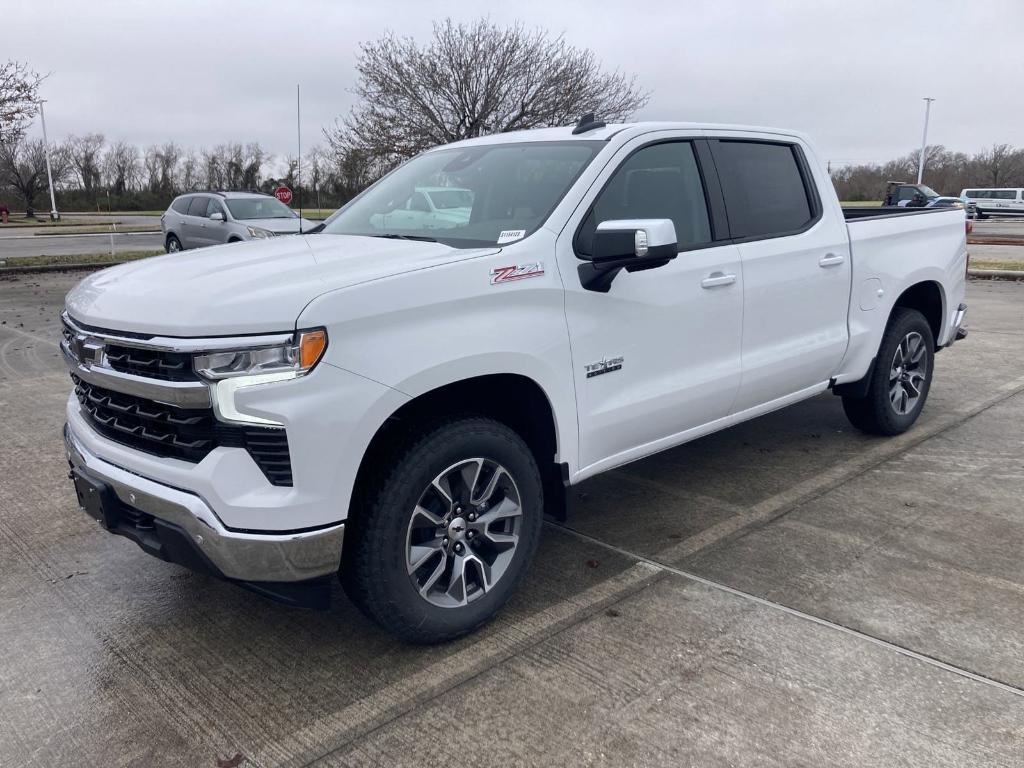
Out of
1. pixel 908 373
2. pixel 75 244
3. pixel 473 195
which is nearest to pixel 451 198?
pixel 473 195

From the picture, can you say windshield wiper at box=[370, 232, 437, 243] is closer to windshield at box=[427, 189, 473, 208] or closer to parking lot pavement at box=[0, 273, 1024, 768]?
windshield at box=[427, 189, 473, 208]

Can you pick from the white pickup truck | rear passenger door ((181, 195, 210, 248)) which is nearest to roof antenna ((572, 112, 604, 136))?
the white pickup truck

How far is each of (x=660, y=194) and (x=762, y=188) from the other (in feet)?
2.80

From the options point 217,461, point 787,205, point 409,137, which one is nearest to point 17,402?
point 217,461

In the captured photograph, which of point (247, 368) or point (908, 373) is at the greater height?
point (247, 368)

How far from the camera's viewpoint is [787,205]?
459cm

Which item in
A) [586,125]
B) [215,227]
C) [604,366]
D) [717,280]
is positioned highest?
[586,125]

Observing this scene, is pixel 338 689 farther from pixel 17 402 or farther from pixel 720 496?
pixel 17 402

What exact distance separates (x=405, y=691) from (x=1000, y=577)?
8.48 feet

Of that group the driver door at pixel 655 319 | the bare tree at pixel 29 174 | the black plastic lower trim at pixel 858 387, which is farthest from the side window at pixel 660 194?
the bare tree at pixel 29 174

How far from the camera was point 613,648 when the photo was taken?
3125 millimetres

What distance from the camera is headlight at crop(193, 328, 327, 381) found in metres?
2.59

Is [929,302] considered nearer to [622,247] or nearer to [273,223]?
[622,247]

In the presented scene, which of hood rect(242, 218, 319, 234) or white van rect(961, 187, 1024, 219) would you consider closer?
hood rect(242, 218, 319, 234)
